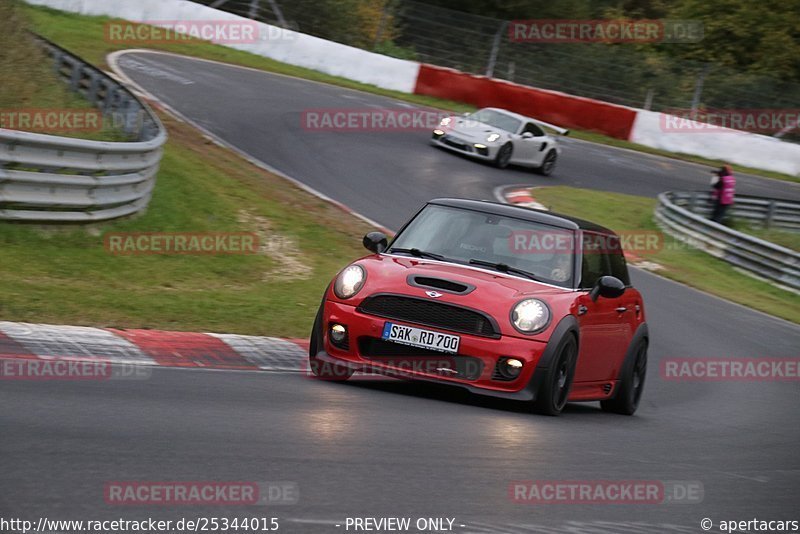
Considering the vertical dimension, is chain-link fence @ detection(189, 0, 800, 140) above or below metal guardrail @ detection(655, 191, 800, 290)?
above

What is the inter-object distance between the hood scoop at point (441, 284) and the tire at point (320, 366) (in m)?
0.72

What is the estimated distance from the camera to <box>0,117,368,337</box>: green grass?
31.6 ft

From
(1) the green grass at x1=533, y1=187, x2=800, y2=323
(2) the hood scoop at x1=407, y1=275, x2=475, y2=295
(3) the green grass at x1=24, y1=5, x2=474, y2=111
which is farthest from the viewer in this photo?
(3) the green grass at x1=24, y1=5, x2=474, y2=111

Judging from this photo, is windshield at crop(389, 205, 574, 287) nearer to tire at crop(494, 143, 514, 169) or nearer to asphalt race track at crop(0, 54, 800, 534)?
asphalt race track at crop(0, 54, 800, 534)

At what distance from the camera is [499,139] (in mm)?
25484

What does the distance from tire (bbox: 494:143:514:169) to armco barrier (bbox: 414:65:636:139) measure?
747 centimetres

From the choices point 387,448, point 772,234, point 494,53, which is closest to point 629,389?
point 387,448

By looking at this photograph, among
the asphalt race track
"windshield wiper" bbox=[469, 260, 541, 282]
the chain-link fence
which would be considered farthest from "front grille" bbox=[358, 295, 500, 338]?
the chain-link fence

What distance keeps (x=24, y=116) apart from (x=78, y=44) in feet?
45.9

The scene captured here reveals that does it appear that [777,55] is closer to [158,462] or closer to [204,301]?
[204,301]

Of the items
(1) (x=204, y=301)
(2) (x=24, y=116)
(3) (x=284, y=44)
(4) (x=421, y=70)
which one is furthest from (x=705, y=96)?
(1) (x=204, y=301)

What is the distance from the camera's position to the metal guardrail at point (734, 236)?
22016mm

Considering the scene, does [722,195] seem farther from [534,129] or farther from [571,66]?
[571,66]

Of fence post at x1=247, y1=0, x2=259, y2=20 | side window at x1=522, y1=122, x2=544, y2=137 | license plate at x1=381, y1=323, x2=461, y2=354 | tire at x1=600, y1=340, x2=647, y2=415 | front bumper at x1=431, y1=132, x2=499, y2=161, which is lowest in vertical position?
front bumper at x1=431, y1=132, x2=499, y2=161
